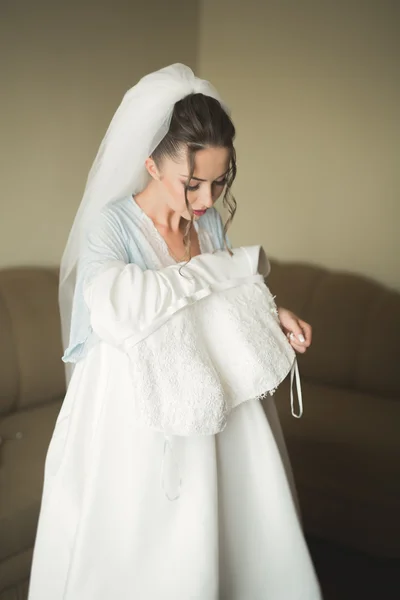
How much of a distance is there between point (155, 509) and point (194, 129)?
0.73 meters

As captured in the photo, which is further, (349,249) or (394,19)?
(349,249)

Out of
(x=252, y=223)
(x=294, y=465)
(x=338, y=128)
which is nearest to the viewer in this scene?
(x=294, y=465)

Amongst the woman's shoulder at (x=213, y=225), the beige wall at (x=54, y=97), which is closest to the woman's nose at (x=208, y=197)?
the woman's shoulder at (x=213, y=225)

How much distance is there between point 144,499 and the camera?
1.09m

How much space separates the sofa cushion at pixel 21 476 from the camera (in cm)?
154

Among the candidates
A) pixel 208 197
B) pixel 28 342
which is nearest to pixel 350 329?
pixel 28 342

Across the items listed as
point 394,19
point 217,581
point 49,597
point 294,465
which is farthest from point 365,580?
point 394,19

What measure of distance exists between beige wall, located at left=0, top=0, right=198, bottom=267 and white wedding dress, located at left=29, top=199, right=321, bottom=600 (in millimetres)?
1081

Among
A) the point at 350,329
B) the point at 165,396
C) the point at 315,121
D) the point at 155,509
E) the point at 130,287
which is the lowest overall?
the point at 350,329

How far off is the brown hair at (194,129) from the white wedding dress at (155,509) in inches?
7.9

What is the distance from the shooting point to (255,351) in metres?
1.14

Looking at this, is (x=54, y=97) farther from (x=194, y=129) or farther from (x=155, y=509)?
(x=155, y=509)

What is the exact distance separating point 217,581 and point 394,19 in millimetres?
2154

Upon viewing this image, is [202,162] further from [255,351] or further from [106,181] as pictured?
[255,351]
